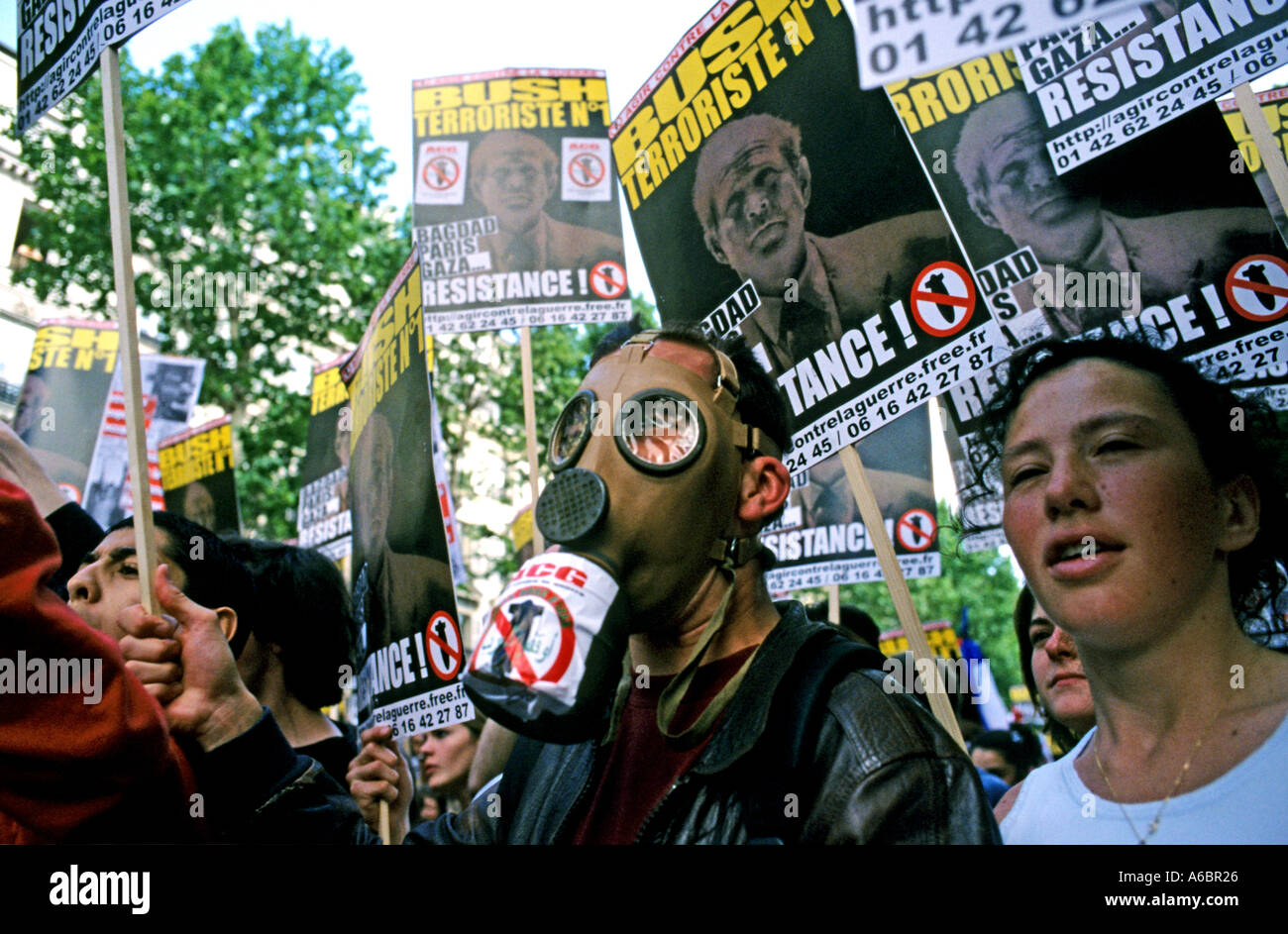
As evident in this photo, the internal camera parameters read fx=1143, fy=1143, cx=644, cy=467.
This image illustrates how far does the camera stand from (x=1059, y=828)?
6.59ft

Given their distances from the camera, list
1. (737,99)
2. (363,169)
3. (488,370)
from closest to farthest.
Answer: (737,99) → (363,169) → (488,370)

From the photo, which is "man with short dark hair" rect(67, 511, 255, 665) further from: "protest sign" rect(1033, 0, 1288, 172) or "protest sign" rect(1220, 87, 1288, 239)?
"protest sign" rect(1220, 87, 1288, 239)

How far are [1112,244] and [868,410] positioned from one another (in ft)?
2.38

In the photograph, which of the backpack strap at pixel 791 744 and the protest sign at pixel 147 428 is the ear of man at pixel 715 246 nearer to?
the backpack strap at pixel 791 744

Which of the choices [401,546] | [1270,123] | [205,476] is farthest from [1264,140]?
[205,476]

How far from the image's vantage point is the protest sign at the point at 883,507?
5.05 m

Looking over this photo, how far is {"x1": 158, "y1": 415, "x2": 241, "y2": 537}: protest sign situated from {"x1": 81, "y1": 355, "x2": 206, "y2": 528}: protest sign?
11cm

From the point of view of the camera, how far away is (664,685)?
210 centimetres

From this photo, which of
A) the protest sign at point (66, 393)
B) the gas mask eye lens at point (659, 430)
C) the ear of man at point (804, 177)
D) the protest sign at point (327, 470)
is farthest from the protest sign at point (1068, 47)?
the protest sign at point (66, 393)

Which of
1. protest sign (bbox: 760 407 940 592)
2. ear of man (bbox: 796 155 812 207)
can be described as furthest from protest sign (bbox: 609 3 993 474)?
protest sign (bbox: 760 407 940 592)

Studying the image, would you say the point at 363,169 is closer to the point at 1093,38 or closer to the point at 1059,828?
the point at 1093,38

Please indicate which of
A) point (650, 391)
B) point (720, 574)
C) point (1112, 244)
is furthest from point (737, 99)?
point (720, 574)

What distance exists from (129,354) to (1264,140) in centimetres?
252

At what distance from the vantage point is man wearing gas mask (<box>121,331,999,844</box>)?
1823mm
